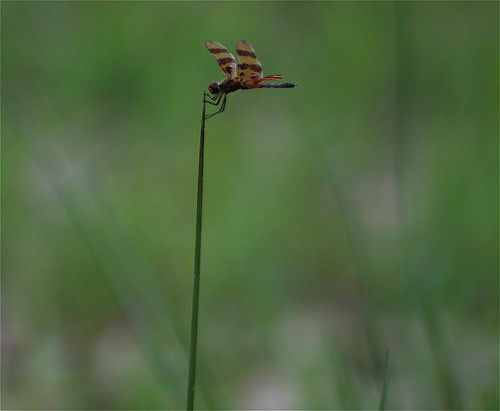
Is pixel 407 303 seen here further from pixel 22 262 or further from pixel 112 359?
pixel 22 262

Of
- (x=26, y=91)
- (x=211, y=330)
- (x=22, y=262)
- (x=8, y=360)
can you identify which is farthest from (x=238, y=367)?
(x=26, y=91)

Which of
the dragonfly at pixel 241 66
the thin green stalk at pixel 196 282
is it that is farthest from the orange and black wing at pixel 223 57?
the thin green stalk at pixel 196 282

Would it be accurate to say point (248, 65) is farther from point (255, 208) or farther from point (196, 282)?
point (255, 208)

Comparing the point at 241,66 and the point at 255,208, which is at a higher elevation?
the point at 241,66

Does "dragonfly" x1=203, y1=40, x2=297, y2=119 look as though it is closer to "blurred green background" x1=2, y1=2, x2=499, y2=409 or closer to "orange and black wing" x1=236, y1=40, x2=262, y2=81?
"orange and black wing" x1=236, y1=40, x2=262, y2=81

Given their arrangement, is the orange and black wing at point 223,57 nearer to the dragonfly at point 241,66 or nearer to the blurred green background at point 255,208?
the dragonfly at point 241,66

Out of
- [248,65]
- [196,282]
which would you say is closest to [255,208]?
[248,65]
